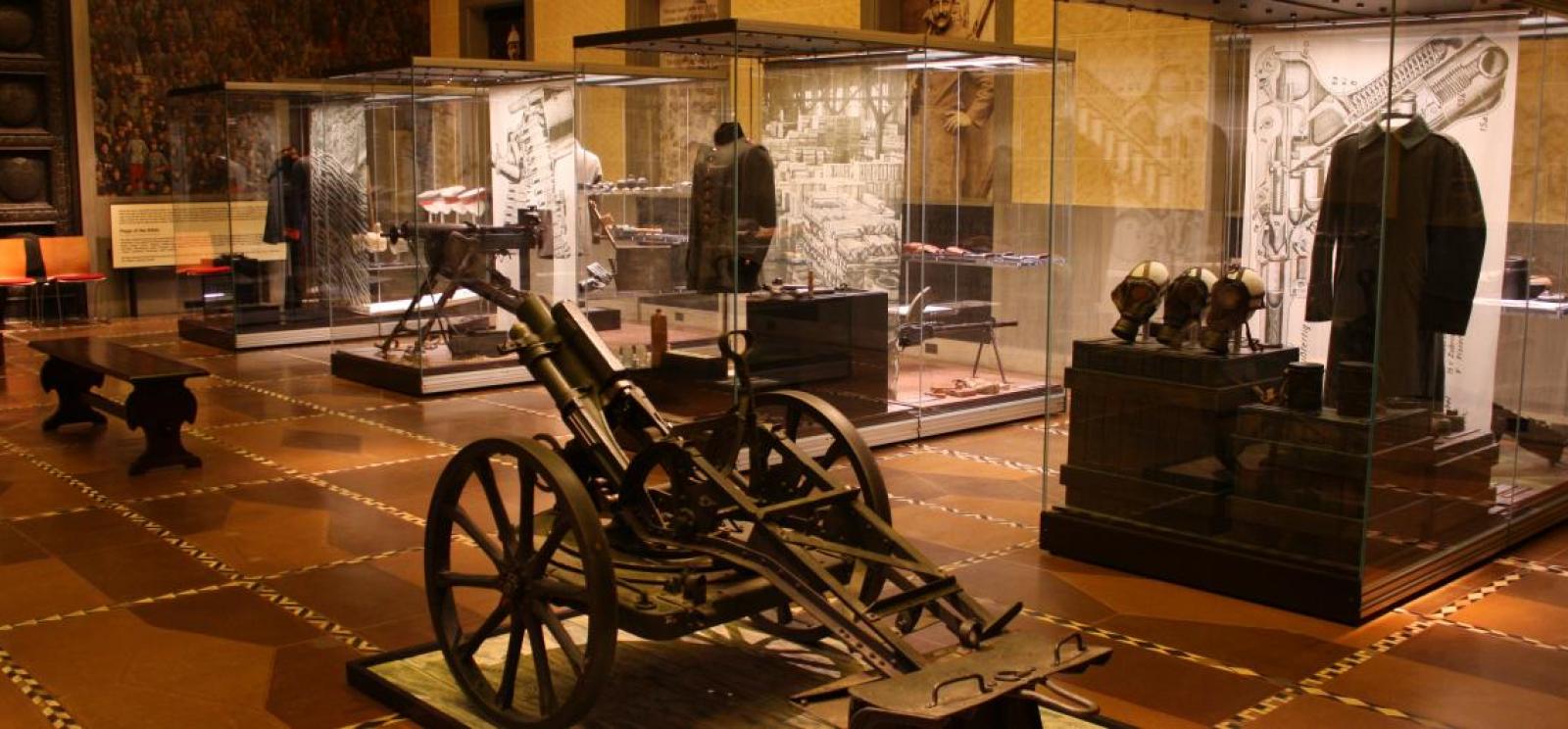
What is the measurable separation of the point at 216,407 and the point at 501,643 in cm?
568

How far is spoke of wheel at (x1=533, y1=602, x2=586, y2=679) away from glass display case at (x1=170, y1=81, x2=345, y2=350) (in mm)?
8545

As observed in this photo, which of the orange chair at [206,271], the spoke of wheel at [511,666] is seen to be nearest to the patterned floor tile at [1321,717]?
the spoke of wheel at [511,666]

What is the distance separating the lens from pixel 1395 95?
5.19 meters

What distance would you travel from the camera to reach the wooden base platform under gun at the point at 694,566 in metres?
3.57

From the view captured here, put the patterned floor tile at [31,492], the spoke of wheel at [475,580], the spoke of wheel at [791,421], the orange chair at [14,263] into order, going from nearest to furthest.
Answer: the spoke of wheel at [475,580] < the spoke of wheel at [791,421] < the patterned floor tile at [31,492] < the orange chair at [14,263]

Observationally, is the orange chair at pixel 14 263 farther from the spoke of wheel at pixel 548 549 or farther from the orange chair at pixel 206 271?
the spoke of wheel at pixel 548 549

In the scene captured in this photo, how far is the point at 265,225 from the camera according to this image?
12812 mm

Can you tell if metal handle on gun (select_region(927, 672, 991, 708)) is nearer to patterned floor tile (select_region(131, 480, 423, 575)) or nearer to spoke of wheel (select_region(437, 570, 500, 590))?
spoke of wheel (select_region(437, 570, 500, 590))

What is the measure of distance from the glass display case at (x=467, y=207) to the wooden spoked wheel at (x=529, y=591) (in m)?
5.73

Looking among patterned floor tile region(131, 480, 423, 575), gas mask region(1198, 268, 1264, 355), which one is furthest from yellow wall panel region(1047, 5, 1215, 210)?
patterned floor tile region(131, 480, 423, 575)

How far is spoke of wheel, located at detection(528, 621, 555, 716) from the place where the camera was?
4012 millimetres

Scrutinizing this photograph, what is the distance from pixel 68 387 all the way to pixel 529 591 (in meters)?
6.07

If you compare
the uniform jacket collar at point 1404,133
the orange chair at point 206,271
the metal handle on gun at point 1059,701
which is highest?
the uniform jacket collar at point 1404,133

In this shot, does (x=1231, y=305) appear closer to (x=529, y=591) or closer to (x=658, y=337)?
(x=529, y=591)
